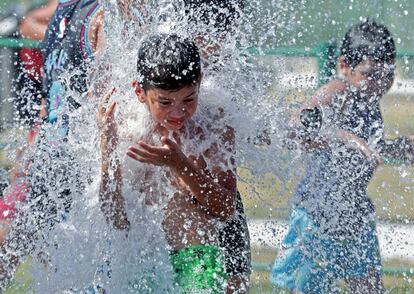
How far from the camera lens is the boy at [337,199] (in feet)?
12.7

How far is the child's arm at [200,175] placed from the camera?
9.22 feet

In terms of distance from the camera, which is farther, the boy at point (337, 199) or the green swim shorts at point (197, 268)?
the boy at point (337, 199)

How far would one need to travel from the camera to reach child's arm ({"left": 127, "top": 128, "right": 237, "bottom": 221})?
9.22 feet

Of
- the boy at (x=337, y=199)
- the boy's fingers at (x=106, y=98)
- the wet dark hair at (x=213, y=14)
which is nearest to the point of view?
the boy's fingers at (x=106, y=98)

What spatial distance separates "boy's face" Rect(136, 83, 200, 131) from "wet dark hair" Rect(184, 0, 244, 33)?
19.3 inches

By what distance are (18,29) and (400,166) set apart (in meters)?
2.61

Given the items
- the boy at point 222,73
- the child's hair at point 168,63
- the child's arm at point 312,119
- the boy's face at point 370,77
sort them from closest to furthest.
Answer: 1. the child's hair at point 168,63
2. the boy at point 222,73
3. the child's arm at point 312,119
4. the boy's face at point 370,77

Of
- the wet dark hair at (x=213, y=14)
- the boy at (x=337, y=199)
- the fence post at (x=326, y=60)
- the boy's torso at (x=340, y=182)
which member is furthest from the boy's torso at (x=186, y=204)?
the fence post at (x=326, y=60)

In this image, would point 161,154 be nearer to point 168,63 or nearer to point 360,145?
point 168,63

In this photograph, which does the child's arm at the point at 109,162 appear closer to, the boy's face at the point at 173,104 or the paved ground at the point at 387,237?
the boy's face at the point at 173,104

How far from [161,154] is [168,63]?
32 cm

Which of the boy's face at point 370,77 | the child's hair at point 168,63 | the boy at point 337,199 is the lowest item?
the boy at point 337,199

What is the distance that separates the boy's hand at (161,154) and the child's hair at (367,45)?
1.58 m

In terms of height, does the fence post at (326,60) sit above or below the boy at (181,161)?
below
